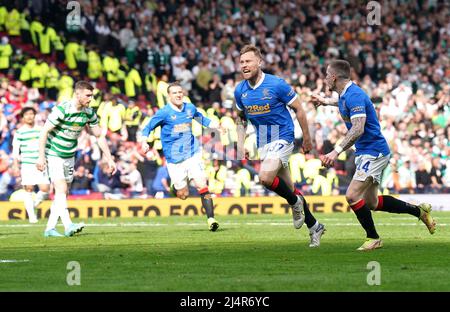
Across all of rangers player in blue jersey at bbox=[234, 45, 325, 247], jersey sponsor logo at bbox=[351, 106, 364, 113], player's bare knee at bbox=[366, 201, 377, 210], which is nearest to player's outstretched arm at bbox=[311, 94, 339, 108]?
rangers player in blue jersey at bbox=[234, 45, 325, 247]

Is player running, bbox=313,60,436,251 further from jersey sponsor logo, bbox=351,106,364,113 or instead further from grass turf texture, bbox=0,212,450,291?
grass turf texture, bbox=0,212,450,291

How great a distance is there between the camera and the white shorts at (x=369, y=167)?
47.0 feet

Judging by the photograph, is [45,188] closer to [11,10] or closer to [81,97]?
[81,97]

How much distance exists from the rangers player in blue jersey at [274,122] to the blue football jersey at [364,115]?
714mm

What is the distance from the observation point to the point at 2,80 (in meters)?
28.5

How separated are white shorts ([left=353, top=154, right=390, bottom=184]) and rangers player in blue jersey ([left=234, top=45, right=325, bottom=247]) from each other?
2.70 ft

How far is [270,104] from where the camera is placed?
49.9ft

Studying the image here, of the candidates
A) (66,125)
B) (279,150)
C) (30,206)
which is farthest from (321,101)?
(30,206)

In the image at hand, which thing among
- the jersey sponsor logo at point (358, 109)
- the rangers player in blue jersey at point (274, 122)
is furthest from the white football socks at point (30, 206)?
the jersey sponsor logo at point (358, 109)

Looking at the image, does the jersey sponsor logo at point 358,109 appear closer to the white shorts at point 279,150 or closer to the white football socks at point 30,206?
the white shorts at point 279,150

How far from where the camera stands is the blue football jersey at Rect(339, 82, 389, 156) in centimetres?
1409

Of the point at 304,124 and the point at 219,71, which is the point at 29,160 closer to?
the point at 304,124

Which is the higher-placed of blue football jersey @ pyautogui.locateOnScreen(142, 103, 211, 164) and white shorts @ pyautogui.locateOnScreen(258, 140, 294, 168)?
blue football jersey @ pyautogui.locateOnScreen(142, 103, 211, 164)
